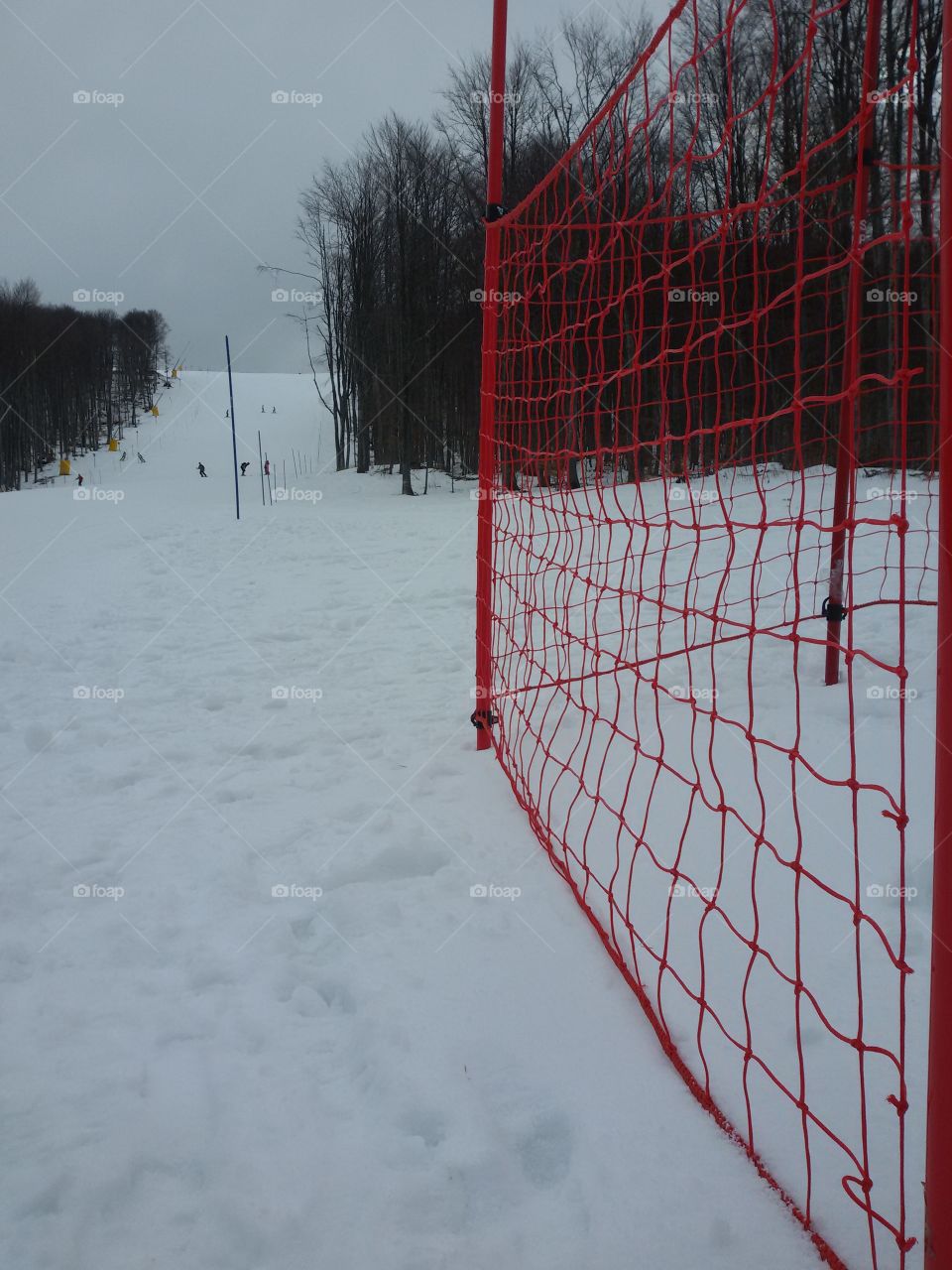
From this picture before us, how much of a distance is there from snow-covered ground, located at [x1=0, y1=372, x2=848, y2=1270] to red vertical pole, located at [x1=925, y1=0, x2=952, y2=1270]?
0.42 meters

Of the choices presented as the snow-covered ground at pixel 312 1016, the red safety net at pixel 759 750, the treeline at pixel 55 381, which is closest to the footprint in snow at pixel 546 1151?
the snow-covered ground at pixel 312 1016

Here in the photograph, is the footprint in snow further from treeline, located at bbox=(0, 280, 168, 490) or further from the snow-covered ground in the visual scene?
treeline, located at bbox=(0, 280, 168, 490)

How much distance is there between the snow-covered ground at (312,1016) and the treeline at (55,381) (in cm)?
2999

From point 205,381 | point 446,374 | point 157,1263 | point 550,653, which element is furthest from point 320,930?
point 205,381

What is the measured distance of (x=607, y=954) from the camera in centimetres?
213

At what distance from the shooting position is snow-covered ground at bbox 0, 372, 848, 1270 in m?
1.42

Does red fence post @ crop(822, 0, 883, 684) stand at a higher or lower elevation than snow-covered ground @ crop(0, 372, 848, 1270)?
higher

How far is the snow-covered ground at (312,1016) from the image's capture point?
1.42 m

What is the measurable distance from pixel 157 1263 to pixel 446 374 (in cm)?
2124

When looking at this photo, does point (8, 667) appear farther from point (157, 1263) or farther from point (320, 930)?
point (157, 1263)

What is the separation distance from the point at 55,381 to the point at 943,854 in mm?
39266

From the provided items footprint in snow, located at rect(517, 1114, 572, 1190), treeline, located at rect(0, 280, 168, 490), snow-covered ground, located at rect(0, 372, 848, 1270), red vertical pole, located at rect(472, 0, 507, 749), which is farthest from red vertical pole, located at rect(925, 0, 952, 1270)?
treeline, located at rect(0, 280, 168, 490)

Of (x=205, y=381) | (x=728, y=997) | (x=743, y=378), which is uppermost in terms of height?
(x=205, y=381)

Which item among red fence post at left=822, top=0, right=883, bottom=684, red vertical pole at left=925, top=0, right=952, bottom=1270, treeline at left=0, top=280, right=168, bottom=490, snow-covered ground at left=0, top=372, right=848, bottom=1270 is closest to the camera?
red vertical pole at left=925, top=0, right=952, bottom=1270
